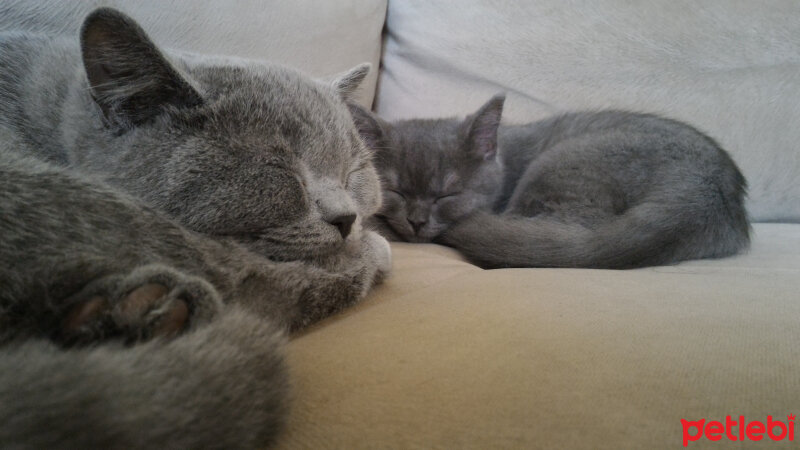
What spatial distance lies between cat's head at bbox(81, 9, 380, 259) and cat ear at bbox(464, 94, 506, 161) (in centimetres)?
92

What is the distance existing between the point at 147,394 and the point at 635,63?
1826 millimetres

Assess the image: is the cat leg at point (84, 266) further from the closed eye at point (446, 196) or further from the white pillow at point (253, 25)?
the closed eye at point (446, 196)

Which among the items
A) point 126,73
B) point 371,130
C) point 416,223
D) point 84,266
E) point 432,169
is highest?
point 126,73

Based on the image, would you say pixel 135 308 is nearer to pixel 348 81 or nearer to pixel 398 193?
pixel 348 81

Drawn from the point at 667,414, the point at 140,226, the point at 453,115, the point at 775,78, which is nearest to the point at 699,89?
the point at 775,78

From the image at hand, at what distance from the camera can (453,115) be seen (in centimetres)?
197

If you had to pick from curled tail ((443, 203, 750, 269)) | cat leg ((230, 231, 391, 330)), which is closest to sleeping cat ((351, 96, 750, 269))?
curled tail ((443, 203, 750, 269))

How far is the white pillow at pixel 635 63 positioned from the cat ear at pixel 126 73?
1.32m

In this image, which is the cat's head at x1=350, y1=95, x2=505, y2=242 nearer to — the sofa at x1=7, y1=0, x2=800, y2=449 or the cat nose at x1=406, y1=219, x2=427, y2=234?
the cat nose at x1=406, y1=219, x2=427, y2=234

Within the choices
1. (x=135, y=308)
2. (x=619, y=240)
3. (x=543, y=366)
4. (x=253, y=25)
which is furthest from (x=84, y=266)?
(x=253, y=25)

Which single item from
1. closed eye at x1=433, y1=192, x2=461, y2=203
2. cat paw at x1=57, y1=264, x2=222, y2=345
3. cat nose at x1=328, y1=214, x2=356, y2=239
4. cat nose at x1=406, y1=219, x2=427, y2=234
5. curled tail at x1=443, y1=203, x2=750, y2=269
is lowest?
cat nose at x1=406, y1=219, x2=427, y2=234

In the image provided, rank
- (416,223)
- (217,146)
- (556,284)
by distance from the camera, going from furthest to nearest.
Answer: (416,223) < (556,284) < (217,146)

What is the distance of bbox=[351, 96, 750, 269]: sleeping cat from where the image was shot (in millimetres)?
1175

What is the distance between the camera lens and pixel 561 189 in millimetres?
1453
